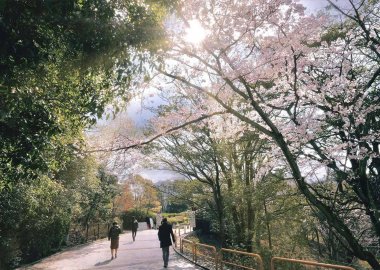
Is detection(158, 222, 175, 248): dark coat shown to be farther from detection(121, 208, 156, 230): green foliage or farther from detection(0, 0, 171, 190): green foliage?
detection(121, 208, 156, 230): green foliage

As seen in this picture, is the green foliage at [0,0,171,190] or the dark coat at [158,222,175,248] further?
the dark coat at [158,222,175,248]

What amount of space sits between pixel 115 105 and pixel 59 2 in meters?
2.76

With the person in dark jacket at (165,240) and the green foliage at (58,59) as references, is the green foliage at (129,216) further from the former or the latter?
the green foliage at (58,59)

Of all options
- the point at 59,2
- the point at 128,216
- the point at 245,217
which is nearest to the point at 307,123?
the point at 59,2

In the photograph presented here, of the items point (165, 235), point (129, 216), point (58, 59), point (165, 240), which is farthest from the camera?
point (129, 216)

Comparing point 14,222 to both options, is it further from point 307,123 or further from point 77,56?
point 307,123

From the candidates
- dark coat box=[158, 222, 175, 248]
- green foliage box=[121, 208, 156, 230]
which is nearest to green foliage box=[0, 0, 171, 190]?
dark coat box=[158, 222, 175, 248]

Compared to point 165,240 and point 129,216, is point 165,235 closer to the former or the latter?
point 165,240

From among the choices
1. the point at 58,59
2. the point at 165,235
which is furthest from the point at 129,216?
the point at 58,59

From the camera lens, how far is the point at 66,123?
7566 mm

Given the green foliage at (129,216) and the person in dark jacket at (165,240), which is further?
the green foliage at (129,216)

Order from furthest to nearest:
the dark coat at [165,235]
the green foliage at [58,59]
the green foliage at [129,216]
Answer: the green foliage at [129,216] → the dark coat at [165,235] → the green foliage at [58,59]

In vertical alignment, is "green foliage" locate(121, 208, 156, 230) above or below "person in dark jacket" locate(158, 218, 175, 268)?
above

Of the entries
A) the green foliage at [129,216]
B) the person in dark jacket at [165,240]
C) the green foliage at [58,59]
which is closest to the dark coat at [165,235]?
the person in dark jacket at [165,240]
